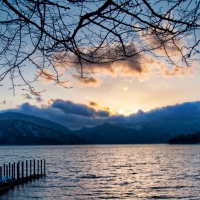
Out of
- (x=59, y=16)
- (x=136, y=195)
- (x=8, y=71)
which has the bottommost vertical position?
(x=136, y=195)

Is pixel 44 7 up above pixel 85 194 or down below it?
above

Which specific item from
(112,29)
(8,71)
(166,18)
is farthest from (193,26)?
(8,71)

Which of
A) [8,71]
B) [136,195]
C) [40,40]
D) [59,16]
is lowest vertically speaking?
[136,195]

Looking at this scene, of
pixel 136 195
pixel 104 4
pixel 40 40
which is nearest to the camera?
pixel 104 4

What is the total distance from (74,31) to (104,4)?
0.67 meters

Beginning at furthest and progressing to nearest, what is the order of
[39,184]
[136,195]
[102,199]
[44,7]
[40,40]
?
[39,184]
[136,195]
[102,199]
[40,40]
[44,7]

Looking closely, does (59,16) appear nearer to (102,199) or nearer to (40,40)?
(40,40)

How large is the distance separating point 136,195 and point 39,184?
1415 cm

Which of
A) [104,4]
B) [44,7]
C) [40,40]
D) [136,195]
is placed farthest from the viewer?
[136,195]

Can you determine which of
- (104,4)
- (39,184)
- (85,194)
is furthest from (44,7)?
(39,184)

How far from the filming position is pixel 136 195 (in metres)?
35.2

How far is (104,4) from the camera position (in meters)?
4.13

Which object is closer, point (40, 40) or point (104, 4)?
point (104, 4)

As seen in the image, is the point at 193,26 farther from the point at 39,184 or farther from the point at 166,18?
the point at 39,184
